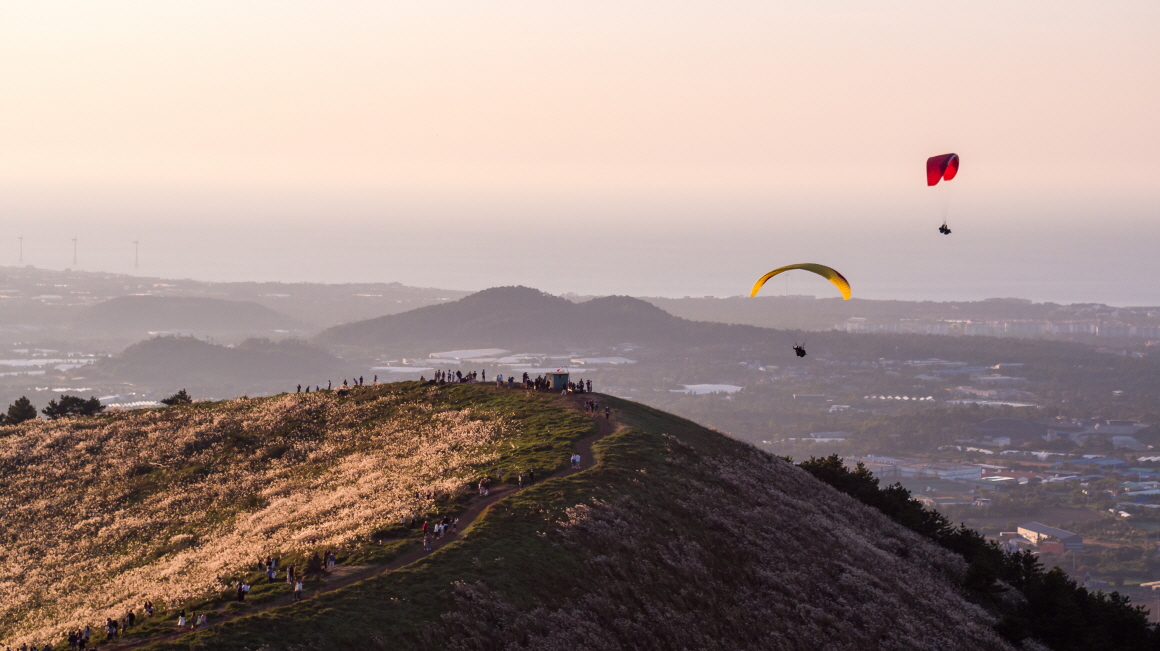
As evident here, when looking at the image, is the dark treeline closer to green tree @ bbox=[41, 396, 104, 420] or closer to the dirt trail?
the dirt trail

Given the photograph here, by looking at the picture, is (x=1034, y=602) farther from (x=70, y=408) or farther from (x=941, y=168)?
(x=70, y=408)

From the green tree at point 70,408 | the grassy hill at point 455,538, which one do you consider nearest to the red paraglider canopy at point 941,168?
the grassy hill at point 455,538

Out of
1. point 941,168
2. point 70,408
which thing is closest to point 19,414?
point 70,408

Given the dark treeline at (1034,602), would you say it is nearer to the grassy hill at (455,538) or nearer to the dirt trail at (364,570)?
the grassy hill at (455,538)

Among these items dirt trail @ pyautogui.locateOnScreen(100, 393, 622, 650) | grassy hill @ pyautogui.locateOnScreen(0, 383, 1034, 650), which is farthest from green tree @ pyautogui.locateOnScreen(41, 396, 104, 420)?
dirt trail @ pyautogui.locateOnScreen(100, 393, 622, 650)

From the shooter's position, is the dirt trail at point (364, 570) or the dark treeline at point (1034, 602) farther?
the dark treeline at point (1034, 602)

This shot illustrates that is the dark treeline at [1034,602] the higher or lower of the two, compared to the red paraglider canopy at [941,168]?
lower
